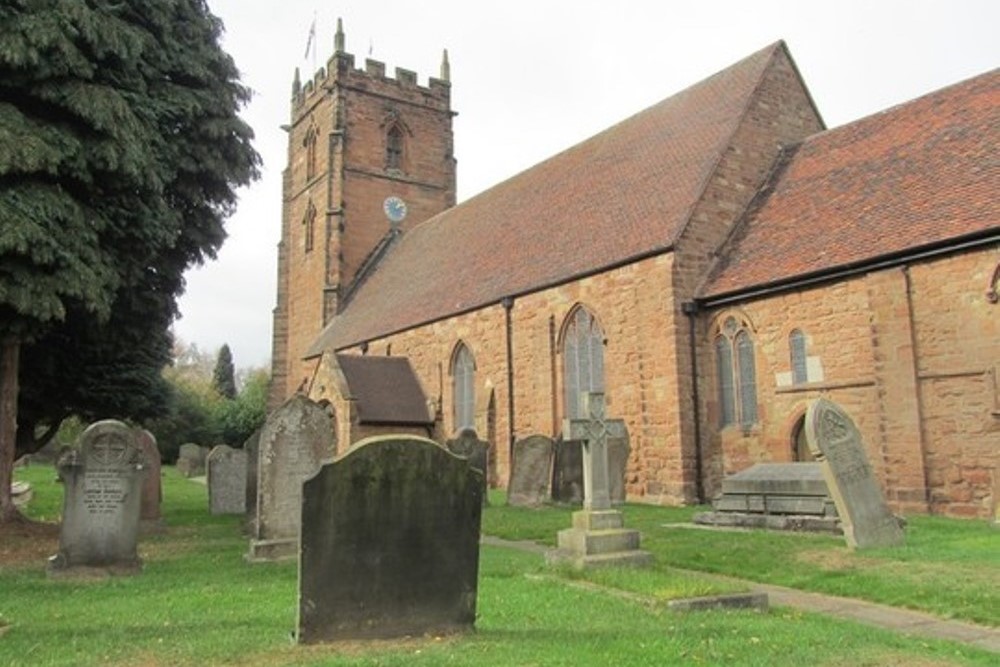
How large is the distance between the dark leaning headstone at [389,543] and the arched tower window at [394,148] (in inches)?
1256

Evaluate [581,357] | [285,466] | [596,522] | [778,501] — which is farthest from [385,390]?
[596,522]

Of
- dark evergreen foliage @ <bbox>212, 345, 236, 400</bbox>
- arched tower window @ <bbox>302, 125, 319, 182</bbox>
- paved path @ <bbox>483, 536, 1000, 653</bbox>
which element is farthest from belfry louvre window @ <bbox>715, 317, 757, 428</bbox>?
dark evergreen foliage @ <bbox>212, 345, 236, 400</bbox>

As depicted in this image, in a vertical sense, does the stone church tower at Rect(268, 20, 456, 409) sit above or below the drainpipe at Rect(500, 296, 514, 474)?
above

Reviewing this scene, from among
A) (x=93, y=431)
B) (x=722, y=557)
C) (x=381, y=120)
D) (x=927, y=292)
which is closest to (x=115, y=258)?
(x=93, y=431)

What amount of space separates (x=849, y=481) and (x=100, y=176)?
11.3 m

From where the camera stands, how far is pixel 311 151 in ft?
126

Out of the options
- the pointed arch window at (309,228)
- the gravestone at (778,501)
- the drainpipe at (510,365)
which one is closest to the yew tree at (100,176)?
the drainpipe at (510,365)

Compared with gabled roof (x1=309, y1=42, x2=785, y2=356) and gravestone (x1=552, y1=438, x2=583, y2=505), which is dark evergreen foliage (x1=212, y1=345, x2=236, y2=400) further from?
gravestone (x1=552, y1=438, x2=583, y2=505)

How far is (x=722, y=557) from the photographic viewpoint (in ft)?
32.7

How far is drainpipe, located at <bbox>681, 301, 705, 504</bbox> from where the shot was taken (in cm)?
1698

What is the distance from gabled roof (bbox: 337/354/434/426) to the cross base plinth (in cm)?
1511

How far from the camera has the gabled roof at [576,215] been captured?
19.5 metres

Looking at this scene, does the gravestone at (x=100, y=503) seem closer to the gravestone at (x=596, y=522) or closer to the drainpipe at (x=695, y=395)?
the gravestone at (x=596, y=522)

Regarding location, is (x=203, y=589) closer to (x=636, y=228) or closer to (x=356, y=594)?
(x=356, y=594)
